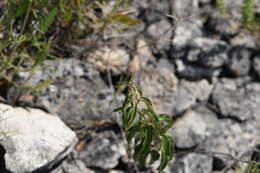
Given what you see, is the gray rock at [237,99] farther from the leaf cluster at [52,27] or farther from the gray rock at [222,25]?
the leaf cluster at [52,27]

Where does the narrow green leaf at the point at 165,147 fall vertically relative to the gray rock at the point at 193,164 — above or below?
above

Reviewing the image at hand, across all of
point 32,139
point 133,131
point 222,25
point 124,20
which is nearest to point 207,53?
point 222,25

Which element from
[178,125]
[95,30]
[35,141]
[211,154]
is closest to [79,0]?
[95,30]

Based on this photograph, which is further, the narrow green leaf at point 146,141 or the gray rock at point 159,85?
the gray rock at point 159,85

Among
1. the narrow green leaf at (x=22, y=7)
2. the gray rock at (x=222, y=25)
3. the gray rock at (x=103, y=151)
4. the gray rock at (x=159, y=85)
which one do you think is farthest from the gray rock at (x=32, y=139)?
the gray rock at (x=222, y=25)

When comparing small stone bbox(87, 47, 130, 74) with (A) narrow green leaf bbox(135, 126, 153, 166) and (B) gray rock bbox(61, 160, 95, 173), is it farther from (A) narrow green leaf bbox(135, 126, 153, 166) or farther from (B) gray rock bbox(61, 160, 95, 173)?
(A) narrow green leaf bbox(135, 126, 153, 166)

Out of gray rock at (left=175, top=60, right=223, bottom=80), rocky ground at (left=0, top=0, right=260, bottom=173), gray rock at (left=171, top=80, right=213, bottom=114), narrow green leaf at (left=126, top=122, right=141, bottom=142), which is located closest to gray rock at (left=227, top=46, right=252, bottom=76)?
rocky ground at (left=0, top=0, right=260, bottom=173)

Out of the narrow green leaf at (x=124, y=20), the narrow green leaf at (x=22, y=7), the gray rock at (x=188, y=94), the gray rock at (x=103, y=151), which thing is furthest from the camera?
the gray rock at (x=188, y=94)
